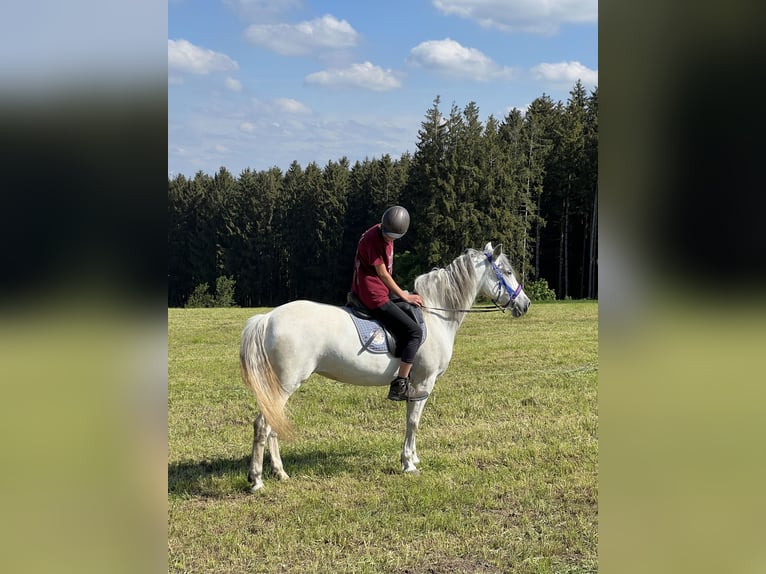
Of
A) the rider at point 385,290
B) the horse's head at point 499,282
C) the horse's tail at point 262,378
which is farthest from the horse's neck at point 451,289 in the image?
the horse's tail at point 262,378

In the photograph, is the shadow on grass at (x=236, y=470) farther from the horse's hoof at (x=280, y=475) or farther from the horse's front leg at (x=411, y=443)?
the horse's front leg at (x=411, y=443)

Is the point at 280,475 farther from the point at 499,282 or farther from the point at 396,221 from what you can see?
the point at 499,282

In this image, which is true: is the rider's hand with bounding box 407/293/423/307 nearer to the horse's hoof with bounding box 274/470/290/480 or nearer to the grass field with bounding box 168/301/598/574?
the grass field with bounding box 168/301/598/574

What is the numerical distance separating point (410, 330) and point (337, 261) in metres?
41.1

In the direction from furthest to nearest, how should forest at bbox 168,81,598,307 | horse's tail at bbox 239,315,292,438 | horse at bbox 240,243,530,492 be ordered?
forest at bbox 168,81,598,307
horse at bbox 240,243,530,492
horse's tail at bbox 239,315,292,438

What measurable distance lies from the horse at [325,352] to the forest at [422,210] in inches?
941

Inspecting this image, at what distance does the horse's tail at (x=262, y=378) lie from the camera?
492 cm

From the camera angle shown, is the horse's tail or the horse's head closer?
the horse's tail

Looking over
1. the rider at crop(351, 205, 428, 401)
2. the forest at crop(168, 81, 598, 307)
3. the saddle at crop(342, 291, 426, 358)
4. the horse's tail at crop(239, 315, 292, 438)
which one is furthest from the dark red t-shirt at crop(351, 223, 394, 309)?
the forest at crop(168, 81, 598, 307)

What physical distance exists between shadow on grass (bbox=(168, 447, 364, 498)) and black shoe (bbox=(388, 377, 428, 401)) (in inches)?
33.1

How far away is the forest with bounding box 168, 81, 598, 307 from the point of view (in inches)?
1443
